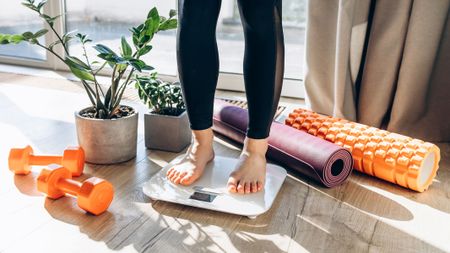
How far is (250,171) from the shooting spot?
1.30 meters

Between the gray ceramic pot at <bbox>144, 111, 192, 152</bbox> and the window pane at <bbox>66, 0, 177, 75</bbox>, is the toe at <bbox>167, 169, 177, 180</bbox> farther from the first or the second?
the window pane at <bbox>66, 0, 177, 75</bbox>

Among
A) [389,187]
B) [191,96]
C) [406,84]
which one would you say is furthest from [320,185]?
[406,84]

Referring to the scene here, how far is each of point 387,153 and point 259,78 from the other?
479 mm

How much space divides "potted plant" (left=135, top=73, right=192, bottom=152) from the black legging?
252mm

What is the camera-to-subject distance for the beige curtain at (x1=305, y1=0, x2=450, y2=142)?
5.53 feet

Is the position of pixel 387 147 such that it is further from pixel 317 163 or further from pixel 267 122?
pixel 267 122

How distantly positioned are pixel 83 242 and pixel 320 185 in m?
0.70

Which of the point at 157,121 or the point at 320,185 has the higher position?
the point at 157,121

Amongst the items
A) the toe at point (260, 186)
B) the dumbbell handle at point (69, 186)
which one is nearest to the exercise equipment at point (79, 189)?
the dumbbell handle at point (69, 186)

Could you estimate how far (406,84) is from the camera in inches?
68.3

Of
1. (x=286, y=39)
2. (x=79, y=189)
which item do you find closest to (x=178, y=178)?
(x=79, y=189)

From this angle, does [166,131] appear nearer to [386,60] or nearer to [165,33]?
[386,60]

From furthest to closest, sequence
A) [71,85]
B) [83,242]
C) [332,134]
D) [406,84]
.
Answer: [71,85]
[406,84]
[332,134]
[83,242]

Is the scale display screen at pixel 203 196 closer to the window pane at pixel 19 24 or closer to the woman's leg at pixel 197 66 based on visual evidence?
the woman's leg at pixel 197 66
